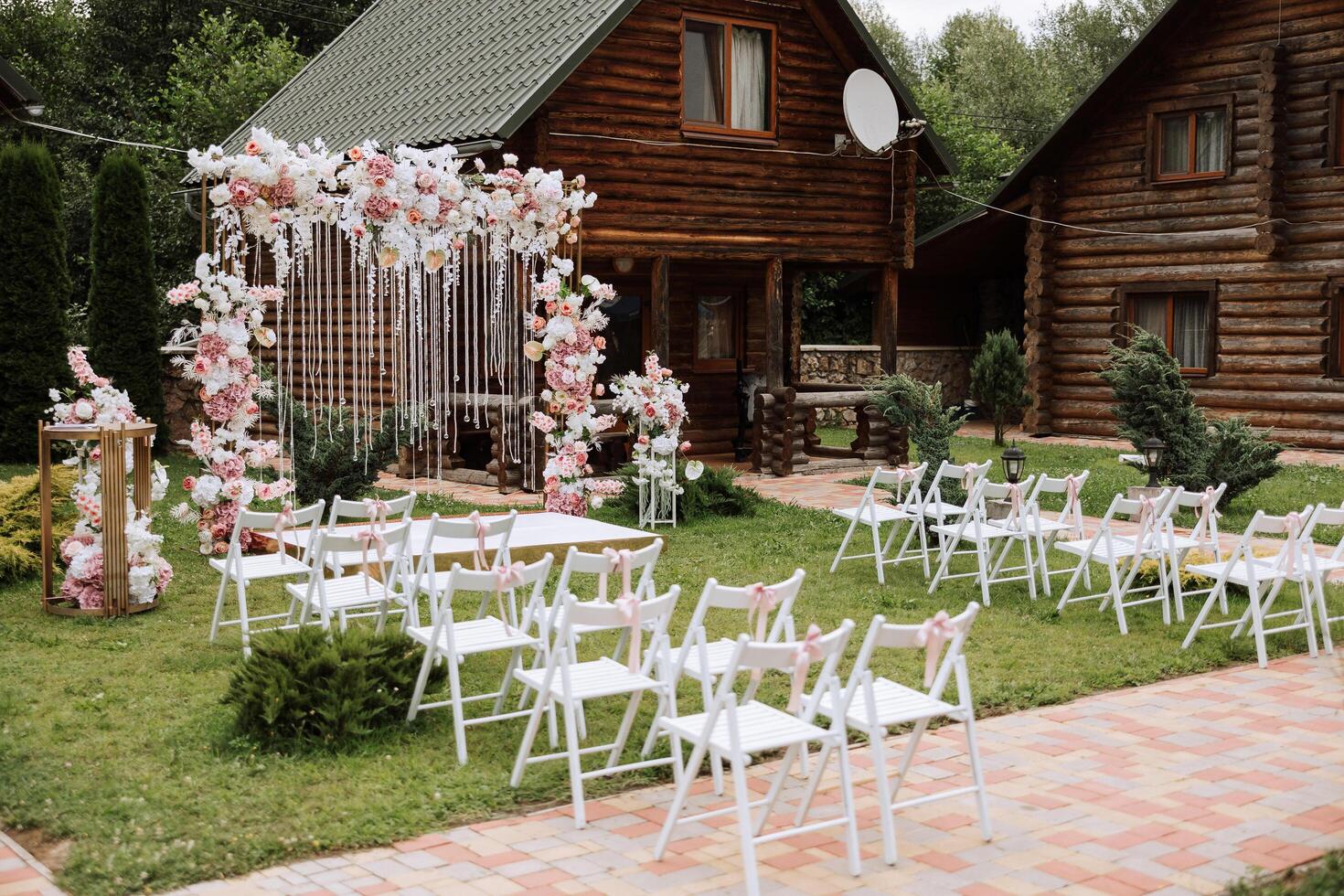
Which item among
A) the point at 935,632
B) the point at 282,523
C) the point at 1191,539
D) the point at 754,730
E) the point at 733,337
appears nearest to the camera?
the point at 754,730

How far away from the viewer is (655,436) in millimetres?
12336

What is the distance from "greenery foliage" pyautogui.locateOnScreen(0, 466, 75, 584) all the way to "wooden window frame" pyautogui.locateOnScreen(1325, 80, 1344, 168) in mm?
15537

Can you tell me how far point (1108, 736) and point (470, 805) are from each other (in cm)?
280

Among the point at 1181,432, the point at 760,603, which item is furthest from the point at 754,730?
the point at 1181,432

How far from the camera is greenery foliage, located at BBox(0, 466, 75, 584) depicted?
957 cm

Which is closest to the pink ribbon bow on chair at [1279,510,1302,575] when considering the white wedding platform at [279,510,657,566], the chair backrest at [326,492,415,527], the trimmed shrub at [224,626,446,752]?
the white wedding platform at [279,510,657,566]

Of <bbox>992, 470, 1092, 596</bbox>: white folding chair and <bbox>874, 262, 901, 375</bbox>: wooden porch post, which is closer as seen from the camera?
<bbox>992, 470, 1092, 596</bbox>: white folding chair

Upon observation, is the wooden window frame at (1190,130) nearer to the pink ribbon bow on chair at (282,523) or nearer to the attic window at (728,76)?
the attic window at (728,76)

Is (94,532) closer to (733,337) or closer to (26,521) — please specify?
(26,521)

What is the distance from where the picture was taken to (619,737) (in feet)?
17.5

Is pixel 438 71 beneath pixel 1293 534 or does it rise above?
above

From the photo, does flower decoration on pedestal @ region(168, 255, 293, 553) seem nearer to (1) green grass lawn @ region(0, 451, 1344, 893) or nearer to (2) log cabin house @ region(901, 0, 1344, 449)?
(1) green grass lawn @ region(0, 451, 1344, 893)

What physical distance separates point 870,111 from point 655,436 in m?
5.90

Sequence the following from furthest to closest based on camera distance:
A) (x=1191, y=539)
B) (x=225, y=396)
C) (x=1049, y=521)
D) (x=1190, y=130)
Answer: (x=1190, y=130), (x=225, y=396), (x=1049, y=521), (x=1191, y=539)
